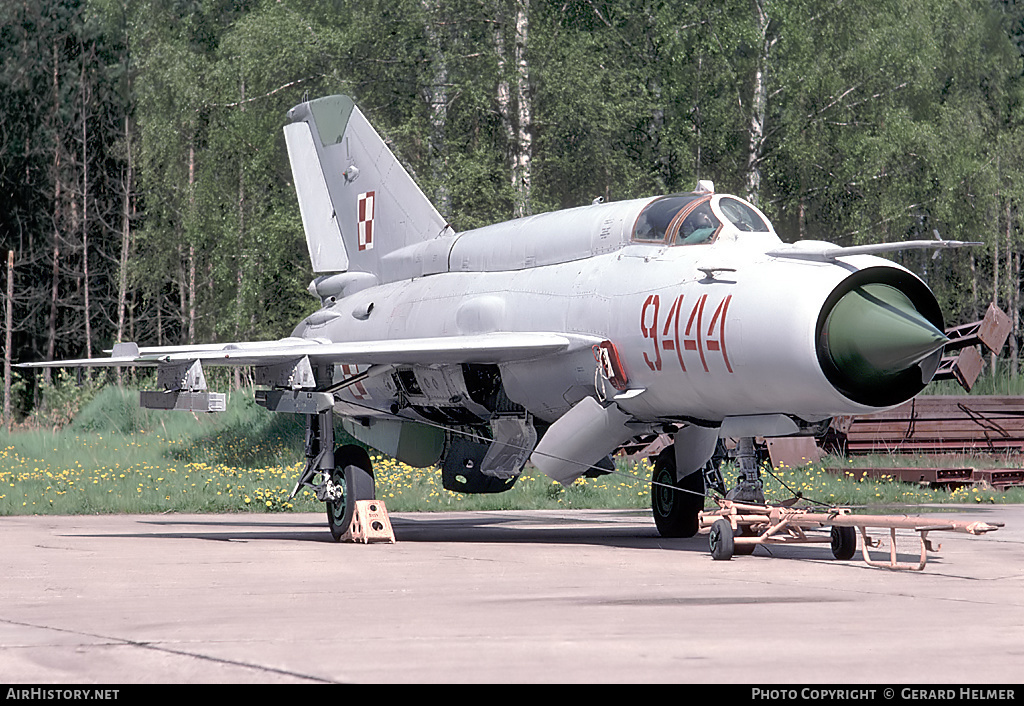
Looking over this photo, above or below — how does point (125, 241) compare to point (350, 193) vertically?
below

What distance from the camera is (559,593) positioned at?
8.78 metres

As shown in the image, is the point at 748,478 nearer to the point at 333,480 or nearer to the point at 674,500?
the point at 674,500

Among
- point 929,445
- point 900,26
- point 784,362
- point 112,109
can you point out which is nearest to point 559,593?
point 784,362

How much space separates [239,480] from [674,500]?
945 centimetres

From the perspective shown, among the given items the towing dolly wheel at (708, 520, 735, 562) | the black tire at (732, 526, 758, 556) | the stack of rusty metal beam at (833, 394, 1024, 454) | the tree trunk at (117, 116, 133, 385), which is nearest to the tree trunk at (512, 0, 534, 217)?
the stack of rusty metal beam at (833, 394, 1024, 454)

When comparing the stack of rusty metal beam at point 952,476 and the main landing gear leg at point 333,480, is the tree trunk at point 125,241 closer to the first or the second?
the stack of rusty metal beam at point 952,476

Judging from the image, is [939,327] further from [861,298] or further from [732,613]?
[732,613]

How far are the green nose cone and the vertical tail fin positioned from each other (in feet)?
22.8

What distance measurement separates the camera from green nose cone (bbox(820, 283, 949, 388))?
10.2 m

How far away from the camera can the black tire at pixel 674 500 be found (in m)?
14.1

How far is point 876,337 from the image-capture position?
10273 mm

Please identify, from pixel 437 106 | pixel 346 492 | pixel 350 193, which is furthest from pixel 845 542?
pixel 437 106

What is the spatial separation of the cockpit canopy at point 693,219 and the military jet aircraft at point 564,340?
2 cm

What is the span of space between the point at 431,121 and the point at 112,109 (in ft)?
75.6
